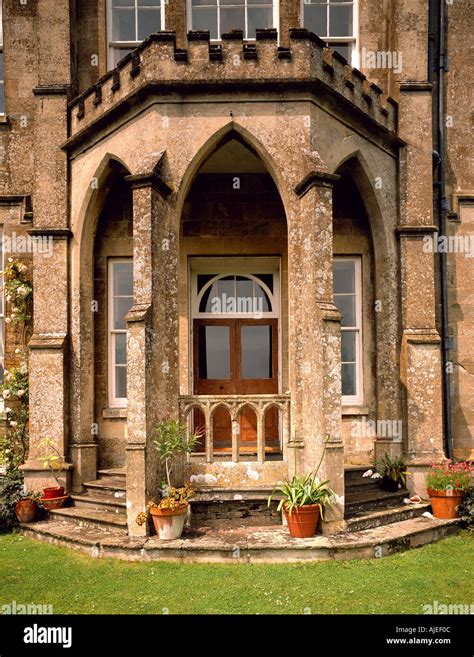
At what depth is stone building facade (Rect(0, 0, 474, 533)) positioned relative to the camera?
7.82 metres

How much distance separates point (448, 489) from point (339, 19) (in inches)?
326

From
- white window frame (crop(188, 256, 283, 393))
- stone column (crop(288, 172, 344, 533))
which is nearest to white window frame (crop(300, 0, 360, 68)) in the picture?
white window frame (crop(188, 256, 283, 393))

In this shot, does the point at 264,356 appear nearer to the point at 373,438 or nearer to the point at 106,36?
the point at 373,438

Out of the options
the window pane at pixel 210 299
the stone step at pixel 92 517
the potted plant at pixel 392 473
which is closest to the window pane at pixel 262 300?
the window pane at pixel 210 299

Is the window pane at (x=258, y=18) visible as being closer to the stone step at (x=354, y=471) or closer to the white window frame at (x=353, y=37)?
the white window frame at (x=353, y=37)

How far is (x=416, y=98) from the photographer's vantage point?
31.9 ft

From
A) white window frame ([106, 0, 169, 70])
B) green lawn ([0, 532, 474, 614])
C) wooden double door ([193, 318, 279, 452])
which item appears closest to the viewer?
green lawn ([0, 532, 474, 614])

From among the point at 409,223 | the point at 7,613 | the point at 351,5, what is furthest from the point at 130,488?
the point at 351,5

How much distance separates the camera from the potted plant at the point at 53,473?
28.8 feet

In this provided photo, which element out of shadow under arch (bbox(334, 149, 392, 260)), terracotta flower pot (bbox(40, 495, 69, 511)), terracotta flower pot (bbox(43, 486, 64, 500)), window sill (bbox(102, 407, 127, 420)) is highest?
shadow under arch (bbox(334, 149, 392, 260))

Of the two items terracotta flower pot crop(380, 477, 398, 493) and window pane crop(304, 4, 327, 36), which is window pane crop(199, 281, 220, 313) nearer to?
terracotta flower pot crop(380, 477, 398, 493)

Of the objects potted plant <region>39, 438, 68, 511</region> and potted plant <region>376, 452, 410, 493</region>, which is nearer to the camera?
potted plant <region>39, 438, 68, 511</region>

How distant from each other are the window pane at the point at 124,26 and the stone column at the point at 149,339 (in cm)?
422

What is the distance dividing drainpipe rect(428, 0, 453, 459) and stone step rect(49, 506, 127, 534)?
5.83 m
